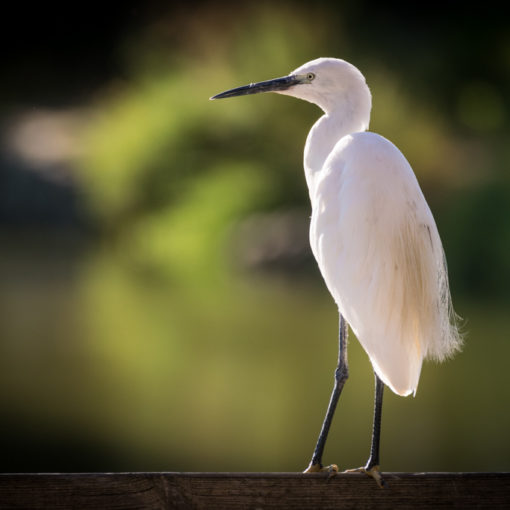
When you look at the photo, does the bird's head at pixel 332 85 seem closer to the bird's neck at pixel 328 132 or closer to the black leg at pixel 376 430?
the bird's neck at pixel 328 132

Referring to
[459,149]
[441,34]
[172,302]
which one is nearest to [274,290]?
[172,302]

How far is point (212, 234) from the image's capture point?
7785mm

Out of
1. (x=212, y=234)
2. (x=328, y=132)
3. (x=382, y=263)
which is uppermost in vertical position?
(x=328, y=132)

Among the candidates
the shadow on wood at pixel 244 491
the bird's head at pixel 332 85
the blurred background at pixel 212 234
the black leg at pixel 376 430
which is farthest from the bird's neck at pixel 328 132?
the blurred background at pixel 212 234

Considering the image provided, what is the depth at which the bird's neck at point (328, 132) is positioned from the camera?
1471 millimetres

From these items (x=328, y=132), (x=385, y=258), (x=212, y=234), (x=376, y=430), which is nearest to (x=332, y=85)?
(x=328, y=132)

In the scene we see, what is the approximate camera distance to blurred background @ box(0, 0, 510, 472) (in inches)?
132

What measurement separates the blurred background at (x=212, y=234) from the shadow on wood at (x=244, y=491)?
1981mm

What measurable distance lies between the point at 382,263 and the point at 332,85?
37 cm

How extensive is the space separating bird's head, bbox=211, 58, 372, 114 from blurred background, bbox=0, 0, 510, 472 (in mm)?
1682

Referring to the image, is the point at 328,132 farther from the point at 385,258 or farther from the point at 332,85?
the point at 385,258

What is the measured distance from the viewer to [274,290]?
636 cm

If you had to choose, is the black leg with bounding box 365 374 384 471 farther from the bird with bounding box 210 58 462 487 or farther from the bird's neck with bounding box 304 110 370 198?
the bird's neck with bounding box 304 110 370 198

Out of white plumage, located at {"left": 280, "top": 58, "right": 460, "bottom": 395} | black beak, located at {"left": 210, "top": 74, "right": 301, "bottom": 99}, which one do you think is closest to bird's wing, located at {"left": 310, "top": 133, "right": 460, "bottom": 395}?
white plumage, located at {"left": 280, "top": 58, "right": 460, "bottom": 395}
